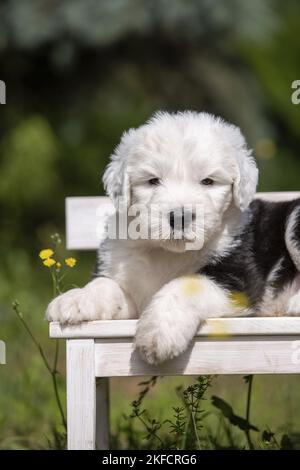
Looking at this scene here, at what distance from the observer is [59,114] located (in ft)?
35.8

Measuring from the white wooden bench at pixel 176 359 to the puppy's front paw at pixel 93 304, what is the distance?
0.18 ft

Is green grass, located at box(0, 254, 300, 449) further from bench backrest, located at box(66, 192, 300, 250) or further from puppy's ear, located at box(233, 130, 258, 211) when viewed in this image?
puppy's ear, located at box(233, 130, 258, 211)

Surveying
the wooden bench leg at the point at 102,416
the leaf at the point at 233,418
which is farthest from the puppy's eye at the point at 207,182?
the wooden bench leg at the point at 102,416

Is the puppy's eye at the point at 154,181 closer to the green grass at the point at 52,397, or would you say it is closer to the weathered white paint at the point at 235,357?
the weathered white paint at the point at 235,357

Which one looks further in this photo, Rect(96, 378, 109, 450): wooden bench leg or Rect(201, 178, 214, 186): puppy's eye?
Rect(96, 378, 109, 450): wooden bench leg

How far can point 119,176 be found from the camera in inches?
151

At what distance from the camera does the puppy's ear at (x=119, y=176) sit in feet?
12.5

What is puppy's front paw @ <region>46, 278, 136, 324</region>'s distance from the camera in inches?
135

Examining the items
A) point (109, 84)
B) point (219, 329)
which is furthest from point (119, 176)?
point (109, 84)

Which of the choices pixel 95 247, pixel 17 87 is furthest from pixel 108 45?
pixel 95 247

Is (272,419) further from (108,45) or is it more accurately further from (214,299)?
(108,45)

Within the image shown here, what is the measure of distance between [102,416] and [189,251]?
3.58ft

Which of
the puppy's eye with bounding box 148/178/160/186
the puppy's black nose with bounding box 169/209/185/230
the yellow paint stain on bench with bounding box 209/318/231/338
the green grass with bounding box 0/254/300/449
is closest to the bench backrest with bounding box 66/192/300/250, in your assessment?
the green grass with bounding box 0/254/300/449

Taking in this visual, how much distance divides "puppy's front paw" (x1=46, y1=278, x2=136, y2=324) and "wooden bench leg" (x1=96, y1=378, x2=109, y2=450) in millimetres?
569
